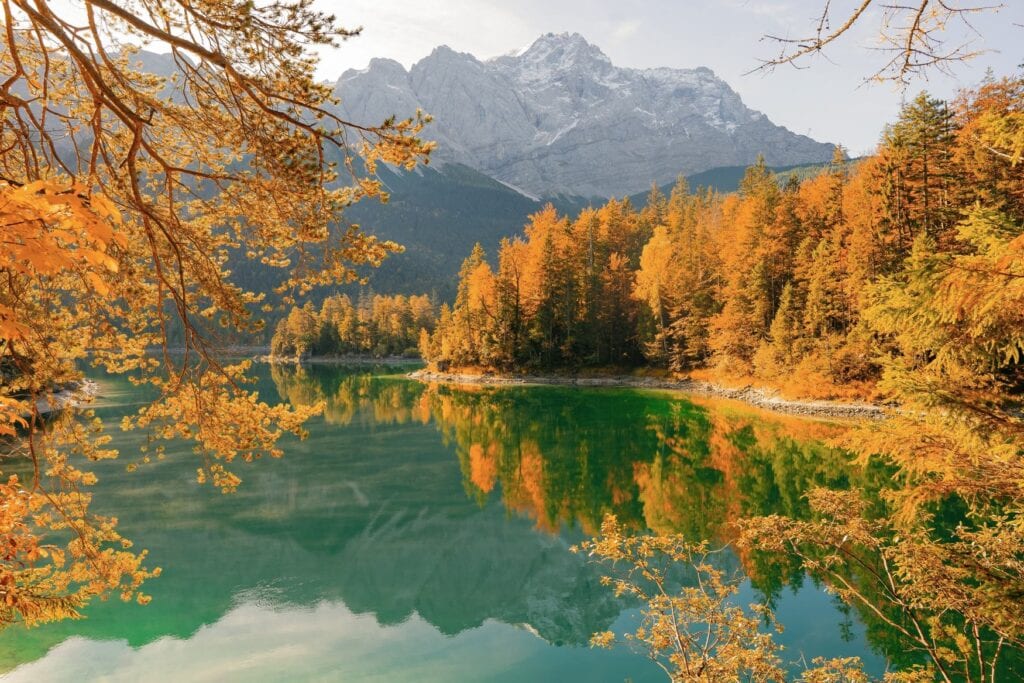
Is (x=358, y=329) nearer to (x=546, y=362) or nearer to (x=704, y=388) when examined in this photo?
(x=546, y=362)

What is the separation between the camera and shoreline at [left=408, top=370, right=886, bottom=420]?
91.0 feet

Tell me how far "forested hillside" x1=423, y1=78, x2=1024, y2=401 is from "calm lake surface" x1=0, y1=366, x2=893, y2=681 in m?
5.95

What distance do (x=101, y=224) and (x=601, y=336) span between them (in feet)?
154

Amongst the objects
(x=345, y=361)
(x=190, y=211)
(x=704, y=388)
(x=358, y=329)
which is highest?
(x=190, y=211)

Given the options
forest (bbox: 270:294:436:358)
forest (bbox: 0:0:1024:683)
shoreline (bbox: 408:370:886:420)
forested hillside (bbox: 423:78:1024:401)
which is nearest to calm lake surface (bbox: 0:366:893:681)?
forest (bbox: 0:0:1024:683)

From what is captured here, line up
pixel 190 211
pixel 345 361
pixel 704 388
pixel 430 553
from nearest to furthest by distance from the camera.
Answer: pixel 190 211, pixel 430 553, pixel 704 388, pixel 345 361

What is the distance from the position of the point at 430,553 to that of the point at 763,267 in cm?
3150

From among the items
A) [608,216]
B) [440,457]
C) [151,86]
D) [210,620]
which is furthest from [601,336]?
[151,86]

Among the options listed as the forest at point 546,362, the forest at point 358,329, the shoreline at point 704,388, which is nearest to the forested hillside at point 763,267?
the forest at point 546,362

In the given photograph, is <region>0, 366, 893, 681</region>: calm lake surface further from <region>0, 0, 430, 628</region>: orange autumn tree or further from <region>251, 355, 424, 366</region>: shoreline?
<region>251, 355, 424, 366</region>: shoreline

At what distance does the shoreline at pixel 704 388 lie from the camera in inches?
1093

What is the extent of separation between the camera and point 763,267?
37.7m

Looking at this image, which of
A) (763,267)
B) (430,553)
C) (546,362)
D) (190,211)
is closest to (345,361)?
(546,362)

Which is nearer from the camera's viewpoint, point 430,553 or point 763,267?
point 430,553
